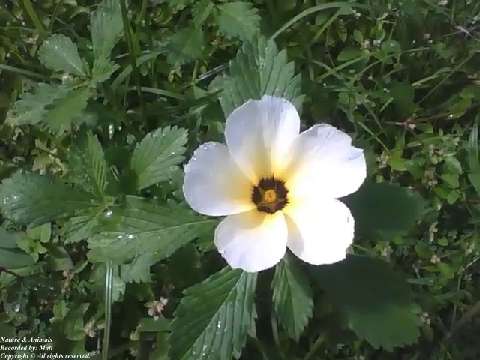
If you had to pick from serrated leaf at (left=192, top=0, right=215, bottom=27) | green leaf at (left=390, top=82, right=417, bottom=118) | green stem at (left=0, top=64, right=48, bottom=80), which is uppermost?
serrated leaf at (left=192, top=0, right=215, bottom=27)

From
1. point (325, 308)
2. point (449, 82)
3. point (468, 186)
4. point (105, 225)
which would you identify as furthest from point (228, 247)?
point (449, 82)

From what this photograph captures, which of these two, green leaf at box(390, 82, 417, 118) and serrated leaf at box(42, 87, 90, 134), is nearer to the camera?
serrated leaf at box(42, 87, 90, 134)

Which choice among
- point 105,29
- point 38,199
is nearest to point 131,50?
point 105,29

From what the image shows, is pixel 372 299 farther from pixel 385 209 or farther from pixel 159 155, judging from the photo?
pixel 159 155

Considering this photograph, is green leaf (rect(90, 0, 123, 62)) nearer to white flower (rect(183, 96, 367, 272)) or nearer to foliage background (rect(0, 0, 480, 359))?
foliage background (rect(0, 0, 480, 359))

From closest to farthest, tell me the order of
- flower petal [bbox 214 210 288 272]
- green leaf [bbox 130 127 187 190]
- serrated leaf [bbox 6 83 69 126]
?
flower petal [bbox 214 210 288 272]
green leaf [bbox 130 127 187 190]
serrated leaf [bbox 6 83 69 126]

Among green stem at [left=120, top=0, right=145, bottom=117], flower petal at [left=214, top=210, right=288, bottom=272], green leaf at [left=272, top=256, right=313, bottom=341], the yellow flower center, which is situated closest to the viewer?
flower petal at [left=214, top=210, right=288, bottom=272]

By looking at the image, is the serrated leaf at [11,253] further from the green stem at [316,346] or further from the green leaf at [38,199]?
the green stem at [316,346]

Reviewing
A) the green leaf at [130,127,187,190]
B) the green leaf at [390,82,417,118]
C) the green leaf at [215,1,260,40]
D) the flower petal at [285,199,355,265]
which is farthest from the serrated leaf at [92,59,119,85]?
the green leaf at [390,82,417,118]
